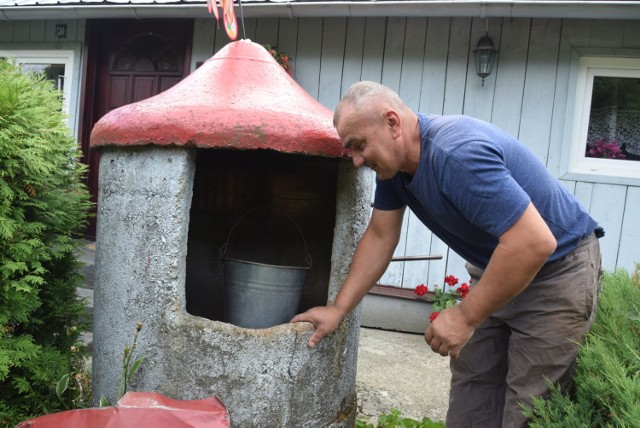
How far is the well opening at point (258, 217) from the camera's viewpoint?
3.33 m

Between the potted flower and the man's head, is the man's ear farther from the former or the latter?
the potted flower

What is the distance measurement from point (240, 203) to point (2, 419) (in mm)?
1684

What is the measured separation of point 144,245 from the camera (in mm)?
2281

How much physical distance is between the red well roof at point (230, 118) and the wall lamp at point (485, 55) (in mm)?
2719

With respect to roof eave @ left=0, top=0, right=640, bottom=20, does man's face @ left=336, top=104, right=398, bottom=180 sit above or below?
below

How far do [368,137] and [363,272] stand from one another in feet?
2.13

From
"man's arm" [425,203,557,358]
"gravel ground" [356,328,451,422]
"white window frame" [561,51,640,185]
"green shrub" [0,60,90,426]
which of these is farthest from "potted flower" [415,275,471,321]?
"man's arm" [425,203,557,358]

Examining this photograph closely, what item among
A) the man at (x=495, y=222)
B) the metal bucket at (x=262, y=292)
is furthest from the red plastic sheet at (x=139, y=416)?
the metal bucket at (x=262, y=292)

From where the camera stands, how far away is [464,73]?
16.5 ft

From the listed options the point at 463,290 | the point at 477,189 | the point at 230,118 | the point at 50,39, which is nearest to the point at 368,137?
the point at 477,189

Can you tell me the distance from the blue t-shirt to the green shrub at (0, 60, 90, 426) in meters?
1.46

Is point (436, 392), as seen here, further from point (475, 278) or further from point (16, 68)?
point (16, 68)

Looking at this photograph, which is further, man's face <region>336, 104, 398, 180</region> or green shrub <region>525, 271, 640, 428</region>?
man's face <region>336, 104, 398, 180</region>

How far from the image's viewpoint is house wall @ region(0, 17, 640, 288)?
4727 millimetres
